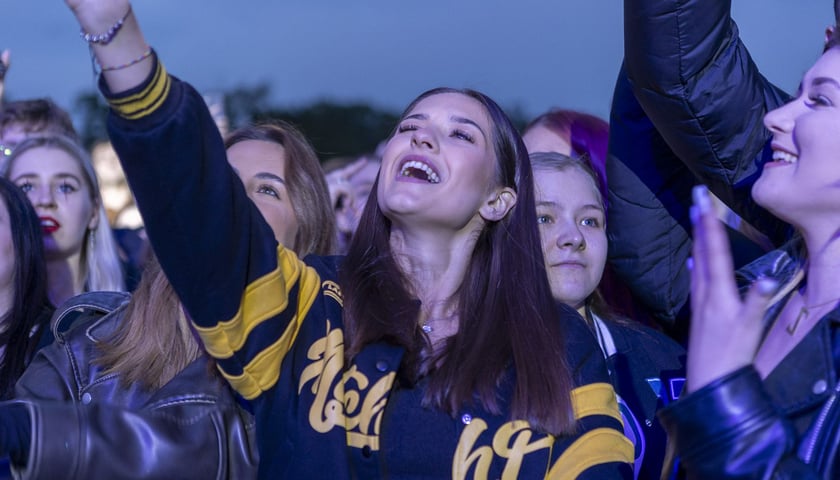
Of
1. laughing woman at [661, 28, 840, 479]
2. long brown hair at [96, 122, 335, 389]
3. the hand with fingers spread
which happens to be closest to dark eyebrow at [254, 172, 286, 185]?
long brown hair at [96, 122, 335, 389]

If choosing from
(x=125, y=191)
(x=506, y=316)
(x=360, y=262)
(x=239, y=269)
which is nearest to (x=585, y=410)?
(x=506, y=316)

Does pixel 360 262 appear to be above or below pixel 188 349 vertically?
above

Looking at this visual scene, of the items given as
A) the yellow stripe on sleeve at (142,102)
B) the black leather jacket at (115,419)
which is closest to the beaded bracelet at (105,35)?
the yellow stripe on sleeve at (142,102)

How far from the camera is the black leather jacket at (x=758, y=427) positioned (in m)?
1.88

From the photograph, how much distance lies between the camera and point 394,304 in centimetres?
265

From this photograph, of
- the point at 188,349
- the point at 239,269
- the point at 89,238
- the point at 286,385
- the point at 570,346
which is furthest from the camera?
the point at 89,238

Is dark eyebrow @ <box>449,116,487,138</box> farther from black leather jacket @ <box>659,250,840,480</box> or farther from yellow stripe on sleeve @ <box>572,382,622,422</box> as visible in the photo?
black leather jacket @ <box>659,250,840,480</box>

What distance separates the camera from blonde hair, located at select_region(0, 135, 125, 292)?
14.1 ft

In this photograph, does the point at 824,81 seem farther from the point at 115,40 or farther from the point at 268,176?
the point at 268,176

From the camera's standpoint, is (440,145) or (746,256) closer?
(440,145)

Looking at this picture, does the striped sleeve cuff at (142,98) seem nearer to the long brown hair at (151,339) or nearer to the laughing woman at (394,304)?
the laughing woman at (394,304)

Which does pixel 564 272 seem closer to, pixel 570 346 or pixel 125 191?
pixel 570 346

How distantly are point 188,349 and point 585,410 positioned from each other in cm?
105

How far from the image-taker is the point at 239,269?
2.24m
